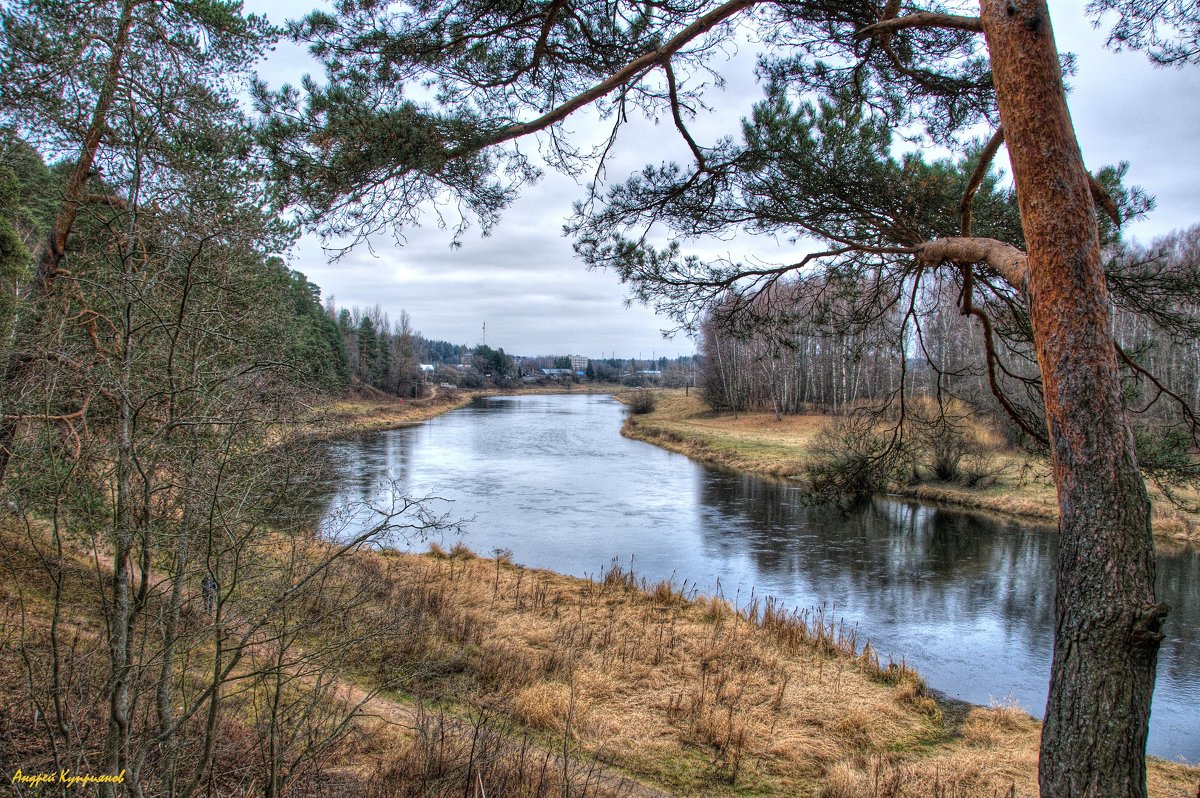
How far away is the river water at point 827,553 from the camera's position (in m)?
8.28

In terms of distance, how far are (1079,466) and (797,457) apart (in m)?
22.7

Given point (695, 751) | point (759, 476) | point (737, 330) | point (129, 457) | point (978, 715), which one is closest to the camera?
point (129, 457)

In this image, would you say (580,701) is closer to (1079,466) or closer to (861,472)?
(861,472)

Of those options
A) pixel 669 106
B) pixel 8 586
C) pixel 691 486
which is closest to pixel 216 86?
pixel 669 106

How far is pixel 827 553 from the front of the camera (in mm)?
13594

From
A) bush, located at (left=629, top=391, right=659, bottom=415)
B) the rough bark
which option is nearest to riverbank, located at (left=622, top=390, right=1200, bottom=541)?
bush, located at (left=629, top=391, right=659, bottom=415)

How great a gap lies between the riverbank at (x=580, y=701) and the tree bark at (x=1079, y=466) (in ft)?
7.68

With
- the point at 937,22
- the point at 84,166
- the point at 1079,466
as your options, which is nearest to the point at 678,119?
the point at 937,22

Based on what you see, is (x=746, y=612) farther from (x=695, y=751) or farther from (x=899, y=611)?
(x=695, y=751)

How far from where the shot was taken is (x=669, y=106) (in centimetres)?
549

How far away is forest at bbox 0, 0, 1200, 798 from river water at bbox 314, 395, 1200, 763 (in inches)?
49.5

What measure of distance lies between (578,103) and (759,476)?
782 inches

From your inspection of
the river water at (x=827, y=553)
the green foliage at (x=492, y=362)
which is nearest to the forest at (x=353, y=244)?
the river water at (x=827, y=553)

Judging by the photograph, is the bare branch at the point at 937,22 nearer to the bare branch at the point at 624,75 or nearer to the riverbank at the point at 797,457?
the bare branch at the point at 624,75
